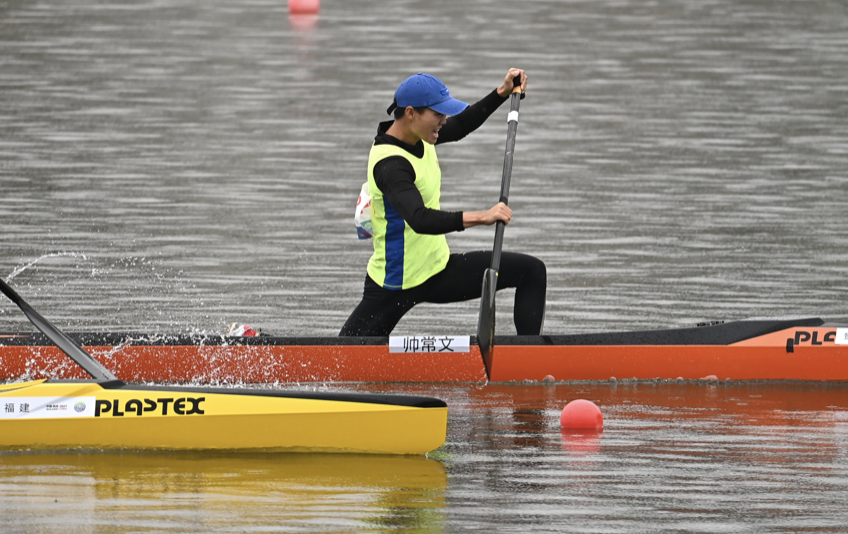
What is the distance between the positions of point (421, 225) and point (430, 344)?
1.06m

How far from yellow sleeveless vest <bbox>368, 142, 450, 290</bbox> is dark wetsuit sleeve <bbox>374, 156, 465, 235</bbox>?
0.19 m

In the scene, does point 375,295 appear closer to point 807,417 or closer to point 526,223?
point 807,417

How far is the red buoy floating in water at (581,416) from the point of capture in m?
5.67

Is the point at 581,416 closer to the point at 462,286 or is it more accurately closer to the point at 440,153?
the point at 462,286

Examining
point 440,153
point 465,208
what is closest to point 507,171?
point 465,208

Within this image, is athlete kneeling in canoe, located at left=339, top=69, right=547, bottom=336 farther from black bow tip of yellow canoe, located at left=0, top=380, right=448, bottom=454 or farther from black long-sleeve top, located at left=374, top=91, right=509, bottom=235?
black bow tip of yellow canoe, located at left=0, top=380, right=448, bottom=454

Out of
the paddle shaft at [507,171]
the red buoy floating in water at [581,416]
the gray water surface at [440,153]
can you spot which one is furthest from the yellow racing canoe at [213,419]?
the gray water surface at [440,153]

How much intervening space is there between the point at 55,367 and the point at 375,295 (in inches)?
66.1

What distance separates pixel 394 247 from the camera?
6.84 metres

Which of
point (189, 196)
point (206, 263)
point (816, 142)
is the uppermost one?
point (816, 142)

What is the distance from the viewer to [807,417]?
6062 mm

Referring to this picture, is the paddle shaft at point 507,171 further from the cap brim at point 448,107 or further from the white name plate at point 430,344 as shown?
the white name plate at point 430,344

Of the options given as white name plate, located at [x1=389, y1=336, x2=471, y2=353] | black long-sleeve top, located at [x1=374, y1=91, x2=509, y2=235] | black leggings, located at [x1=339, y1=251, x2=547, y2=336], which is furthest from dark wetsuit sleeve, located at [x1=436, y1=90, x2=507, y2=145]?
white name plate, located at [x1=389, y1=336, x2=471, y2=353]

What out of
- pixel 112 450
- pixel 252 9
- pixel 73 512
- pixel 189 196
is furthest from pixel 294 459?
pixel 252 9
